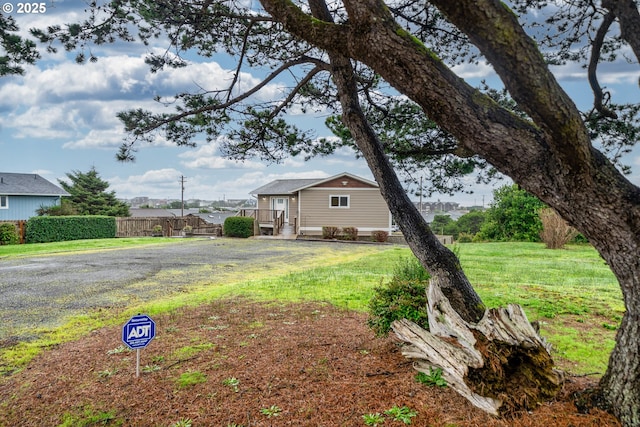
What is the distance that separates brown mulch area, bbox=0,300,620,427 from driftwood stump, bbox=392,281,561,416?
10 centimetres

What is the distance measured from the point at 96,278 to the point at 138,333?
6.98m

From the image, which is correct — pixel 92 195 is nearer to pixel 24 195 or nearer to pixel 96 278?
pixel 24 195

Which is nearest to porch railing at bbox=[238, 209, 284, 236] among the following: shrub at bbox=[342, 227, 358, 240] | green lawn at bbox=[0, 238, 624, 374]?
shrub at bbox=[342, 227, 358, 240]

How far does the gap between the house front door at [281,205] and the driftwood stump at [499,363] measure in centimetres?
2448

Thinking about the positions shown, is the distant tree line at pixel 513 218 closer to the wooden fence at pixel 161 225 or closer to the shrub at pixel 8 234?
the wooden fence at pixel 161 225

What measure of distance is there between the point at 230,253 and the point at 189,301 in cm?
873

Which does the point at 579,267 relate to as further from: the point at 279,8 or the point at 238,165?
the point at 279,8

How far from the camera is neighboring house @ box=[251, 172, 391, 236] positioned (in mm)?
23859

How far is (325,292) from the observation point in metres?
6.98

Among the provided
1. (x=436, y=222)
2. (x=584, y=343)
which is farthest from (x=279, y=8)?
(x=436, y=222)

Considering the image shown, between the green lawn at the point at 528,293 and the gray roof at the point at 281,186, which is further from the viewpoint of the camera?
the gray roof at the point at 281,186

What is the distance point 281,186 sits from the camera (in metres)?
28.6

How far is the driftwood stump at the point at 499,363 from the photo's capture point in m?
2.47

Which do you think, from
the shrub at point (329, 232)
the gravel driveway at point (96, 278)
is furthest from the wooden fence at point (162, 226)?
the gravel driveway at point (96, 278)
